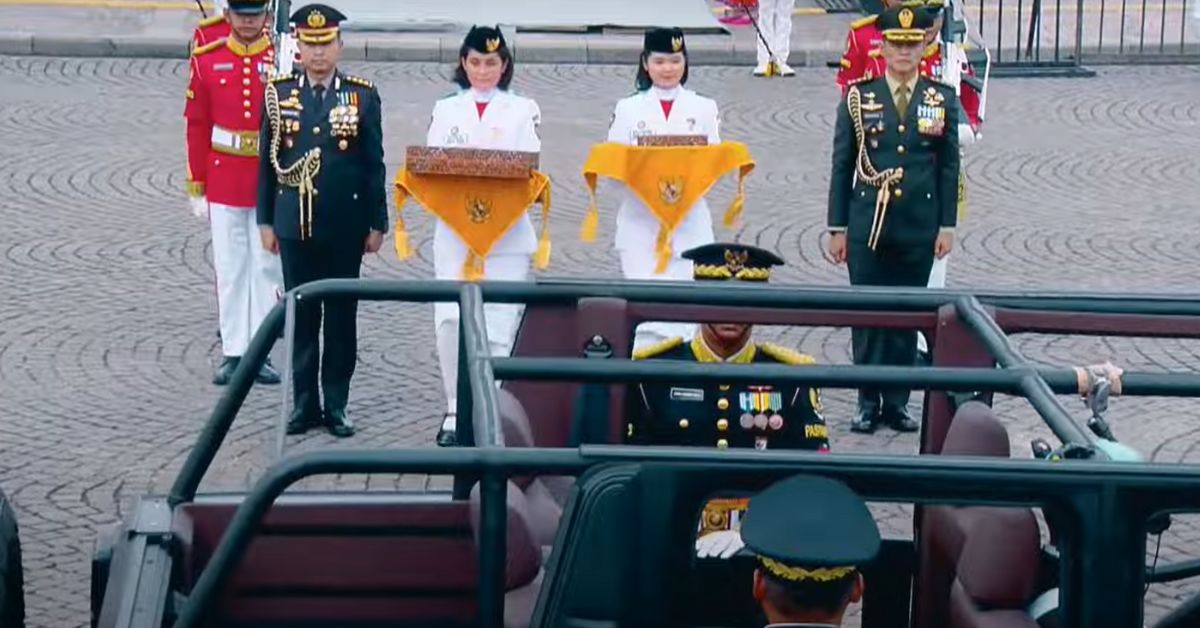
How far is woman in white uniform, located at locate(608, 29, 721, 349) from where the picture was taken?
9516mm

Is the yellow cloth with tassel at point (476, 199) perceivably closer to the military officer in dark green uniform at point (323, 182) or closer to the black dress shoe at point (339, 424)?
the military officer in dark green uniform at point (323, 182)

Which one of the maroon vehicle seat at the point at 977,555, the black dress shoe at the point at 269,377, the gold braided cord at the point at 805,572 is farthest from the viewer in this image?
the black dress shoe at the point at 269,377

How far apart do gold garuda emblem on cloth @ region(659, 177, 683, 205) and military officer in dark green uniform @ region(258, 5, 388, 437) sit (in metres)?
1.28

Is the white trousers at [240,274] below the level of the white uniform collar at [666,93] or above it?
below

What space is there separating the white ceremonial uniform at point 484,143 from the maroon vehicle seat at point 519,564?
11.5ft

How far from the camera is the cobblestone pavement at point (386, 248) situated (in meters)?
8.65

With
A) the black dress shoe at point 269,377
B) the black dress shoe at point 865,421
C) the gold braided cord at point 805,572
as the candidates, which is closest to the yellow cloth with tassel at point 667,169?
the black dress shoe at point 865,421

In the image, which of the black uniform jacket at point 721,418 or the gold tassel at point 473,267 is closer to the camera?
the black uniform jacket at point 721,418

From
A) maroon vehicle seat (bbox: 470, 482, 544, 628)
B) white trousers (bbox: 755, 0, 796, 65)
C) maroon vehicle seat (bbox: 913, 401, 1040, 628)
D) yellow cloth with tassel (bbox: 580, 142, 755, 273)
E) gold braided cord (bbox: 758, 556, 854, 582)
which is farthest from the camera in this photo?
white trousers (bbox: 755, 0, 796, 65)

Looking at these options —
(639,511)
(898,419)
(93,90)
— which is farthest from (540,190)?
(93,90)

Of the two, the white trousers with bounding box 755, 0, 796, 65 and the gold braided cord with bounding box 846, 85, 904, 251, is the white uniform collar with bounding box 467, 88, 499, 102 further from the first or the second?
the white trousers with bounding box 755, 0, 796, 65

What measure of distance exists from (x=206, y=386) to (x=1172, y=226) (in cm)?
611

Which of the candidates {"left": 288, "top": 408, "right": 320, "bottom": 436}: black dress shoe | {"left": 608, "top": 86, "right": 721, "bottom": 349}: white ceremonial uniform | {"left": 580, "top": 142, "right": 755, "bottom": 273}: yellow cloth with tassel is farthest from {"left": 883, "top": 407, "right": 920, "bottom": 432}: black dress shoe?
{"left": 288, "top": 408, "right": 320, "bottom": 436}: black dress shoe

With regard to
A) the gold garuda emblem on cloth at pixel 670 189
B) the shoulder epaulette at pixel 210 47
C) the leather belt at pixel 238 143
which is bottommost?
the gold garuda emblem on cloth at pixel 670 189
